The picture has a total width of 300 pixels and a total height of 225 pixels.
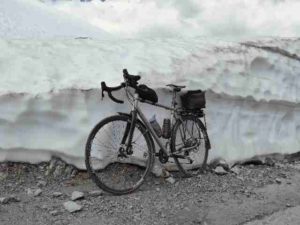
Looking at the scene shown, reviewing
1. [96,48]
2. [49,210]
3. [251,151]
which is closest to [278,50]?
[251,151]

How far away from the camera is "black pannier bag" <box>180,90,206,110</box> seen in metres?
7.34

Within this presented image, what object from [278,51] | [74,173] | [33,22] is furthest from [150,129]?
[33,22]

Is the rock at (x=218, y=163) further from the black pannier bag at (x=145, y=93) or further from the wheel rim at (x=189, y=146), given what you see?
the black pannier bag at (x=145, y=93)

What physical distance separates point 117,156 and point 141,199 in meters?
0.64

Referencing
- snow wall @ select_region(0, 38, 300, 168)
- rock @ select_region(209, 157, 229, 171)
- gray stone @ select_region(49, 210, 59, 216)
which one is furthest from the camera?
rock @ select_region(209, 157, 229, 171)

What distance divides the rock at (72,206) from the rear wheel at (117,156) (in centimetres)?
48

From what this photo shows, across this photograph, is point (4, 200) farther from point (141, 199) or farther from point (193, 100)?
point (193, 100)

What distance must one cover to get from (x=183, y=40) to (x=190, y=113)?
6.57ft

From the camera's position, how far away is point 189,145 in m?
7.30

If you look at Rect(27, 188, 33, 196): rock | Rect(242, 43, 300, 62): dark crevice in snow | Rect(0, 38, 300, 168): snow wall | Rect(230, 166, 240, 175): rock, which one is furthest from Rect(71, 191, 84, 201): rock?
Rect(242, 43, 300, 62): dark crevice in snow

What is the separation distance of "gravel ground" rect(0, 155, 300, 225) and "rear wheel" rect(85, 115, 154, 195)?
0.58ft

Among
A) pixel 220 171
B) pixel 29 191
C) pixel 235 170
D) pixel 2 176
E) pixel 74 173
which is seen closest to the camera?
pixel 29 191

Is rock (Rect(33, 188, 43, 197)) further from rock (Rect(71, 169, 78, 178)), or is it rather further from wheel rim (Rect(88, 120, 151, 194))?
wheel rim (Rect(88, 120, 151, 194))

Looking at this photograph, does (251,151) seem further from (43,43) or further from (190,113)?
(43,43)
